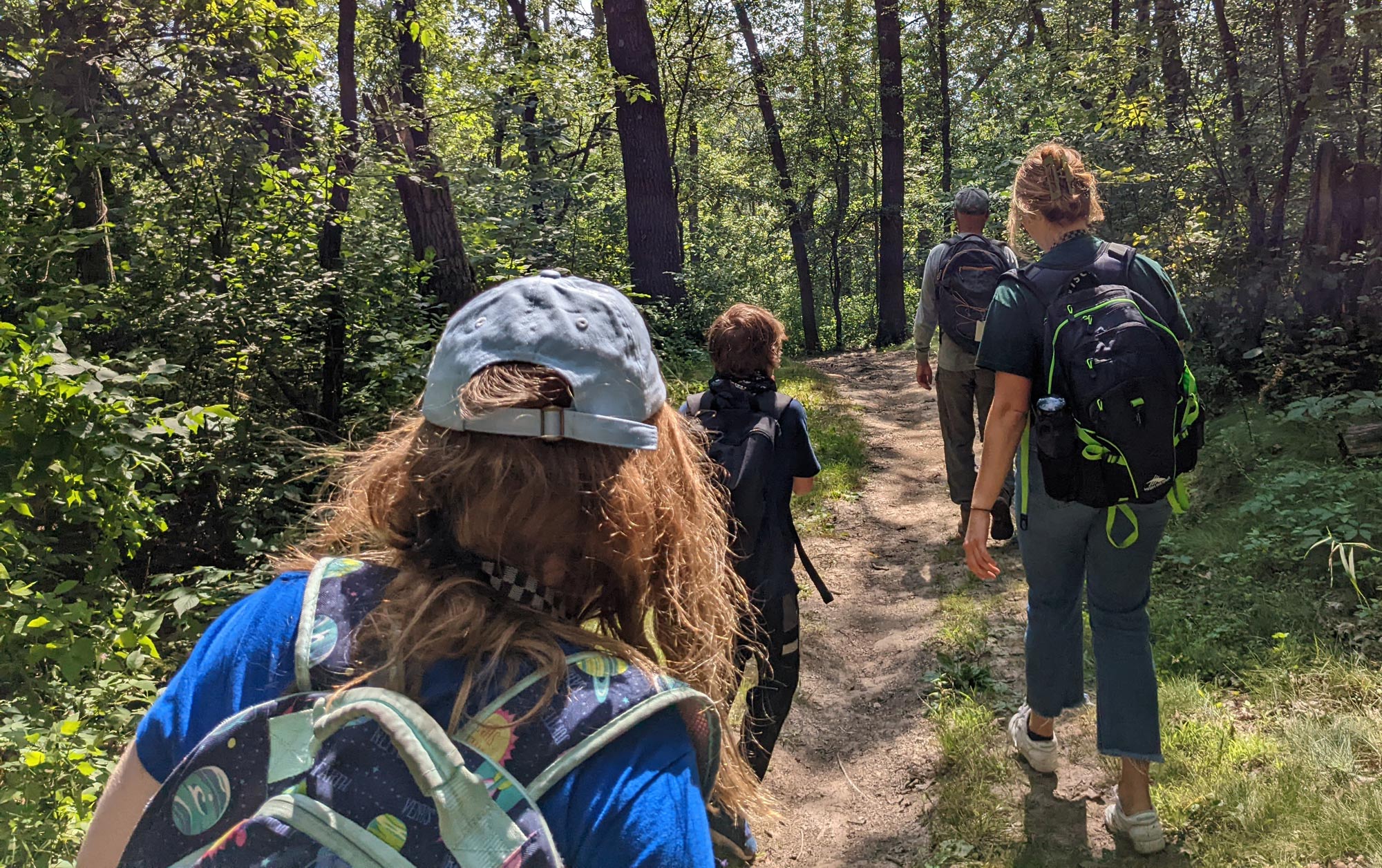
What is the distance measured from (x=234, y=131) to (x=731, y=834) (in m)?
4.56

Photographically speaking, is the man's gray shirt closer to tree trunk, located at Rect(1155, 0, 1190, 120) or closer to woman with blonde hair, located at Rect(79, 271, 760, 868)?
tree trunk, located at Rect(1155, 0, 1190, 120)

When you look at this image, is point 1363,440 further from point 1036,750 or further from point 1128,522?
point 1128,522

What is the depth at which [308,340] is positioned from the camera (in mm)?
5488

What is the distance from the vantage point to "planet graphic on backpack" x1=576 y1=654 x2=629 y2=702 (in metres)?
0.89

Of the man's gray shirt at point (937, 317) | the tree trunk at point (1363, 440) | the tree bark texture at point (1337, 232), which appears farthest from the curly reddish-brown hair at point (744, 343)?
the tree bark texture at point (1337, 232)

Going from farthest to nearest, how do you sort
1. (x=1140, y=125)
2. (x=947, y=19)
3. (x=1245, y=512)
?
1. (x=947, y=19)
2. (x=1140, y=125)
3. (x=1245, y=512)

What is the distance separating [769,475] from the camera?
10.3 feet

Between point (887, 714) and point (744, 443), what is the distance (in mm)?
1805

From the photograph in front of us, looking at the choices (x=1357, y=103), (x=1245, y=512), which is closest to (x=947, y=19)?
(x=1357, y=103)

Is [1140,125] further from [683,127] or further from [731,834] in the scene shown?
[683,127]

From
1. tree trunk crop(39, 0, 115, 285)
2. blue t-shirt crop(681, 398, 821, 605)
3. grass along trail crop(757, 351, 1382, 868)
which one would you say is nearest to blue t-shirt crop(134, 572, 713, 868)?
grass along trail crop(757, 351, 1382, 868)

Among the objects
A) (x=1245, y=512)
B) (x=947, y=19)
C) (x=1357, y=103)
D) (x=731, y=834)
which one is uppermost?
(x=947, y=19)

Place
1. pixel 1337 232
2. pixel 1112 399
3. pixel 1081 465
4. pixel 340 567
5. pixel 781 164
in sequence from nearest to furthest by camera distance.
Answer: pixel 340 567 → pixel 1112 399 → pixel 1081 465 → pixel 1337 232 → pixel 781 164

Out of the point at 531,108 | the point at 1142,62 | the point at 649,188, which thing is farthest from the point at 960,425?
the point at 531,108
